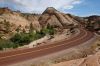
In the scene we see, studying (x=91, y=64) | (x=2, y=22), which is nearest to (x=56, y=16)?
(x=2, y=22)

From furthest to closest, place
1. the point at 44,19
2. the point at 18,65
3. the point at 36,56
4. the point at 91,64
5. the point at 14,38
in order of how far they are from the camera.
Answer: the point at 44,19
the point at 14,38
the point at 36,56
the point at 18,65
the point at 91,64

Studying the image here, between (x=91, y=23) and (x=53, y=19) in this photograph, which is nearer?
(x=53, y=19)

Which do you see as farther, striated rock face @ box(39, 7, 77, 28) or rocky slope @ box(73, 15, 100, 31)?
striated rock face @ box(39, 7, 77, 28)

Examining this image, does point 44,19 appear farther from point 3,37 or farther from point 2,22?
point 3,37

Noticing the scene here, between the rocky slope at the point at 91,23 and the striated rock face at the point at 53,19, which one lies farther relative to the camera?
the striated rock face at the point at 53,19

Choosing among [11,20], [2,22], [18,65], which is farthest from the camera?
[11,20]

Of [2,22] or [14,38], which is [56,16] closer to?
[2,22]

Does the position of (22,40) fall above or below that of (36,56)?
below

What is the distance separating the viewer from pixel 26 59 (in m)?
28.1

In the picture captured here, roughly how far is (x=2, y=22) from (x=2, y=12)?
14.2m

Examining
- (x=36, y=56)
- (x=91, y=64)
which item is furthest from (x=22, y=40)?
(x=91, y=64)

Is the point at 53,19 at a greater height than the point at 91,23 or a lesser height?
greater

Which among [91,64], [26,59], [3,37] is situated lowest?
[3,37]

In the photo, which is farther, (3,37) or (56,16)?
(56,16)
